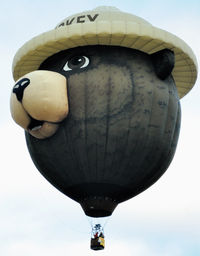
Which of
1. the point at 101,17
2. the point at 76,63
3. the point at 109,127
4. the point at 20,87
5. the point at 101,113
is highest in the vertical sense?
the point at 101,17

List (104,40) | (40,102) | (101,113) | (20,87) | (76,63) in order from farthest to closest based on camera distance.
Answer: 1. (76,63)
2. (104,40)
3. (20,87)
4. (101,113)
5. (40,102)

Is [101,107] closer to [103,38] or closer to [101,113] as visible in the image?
[101,113]

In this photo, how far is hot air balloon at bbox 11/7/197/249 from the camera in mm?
20484

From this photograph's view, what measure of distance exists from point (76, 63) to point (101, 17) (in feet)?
5.65

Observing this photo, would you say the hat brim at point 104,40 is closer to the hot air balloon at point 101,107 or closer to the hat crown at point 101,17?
the hot air balloon at point 101,107

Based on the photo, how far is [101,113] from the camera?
20.4 meters

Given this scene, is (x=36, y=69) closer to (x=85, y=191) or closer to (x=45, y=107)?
(x=45, y=107)

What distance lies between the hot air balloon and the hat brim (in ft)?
0.09

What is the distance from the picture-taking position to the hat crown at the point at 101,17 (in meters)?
21.9

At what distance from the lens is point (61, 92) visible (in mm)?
20609

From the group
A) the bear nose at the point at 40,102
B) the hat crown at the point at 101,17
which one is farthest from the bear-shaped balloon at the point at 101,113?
the hat crown at the point at 101,17

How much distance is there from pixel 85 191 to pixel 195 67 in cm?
499

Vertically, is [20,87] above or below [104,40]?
below

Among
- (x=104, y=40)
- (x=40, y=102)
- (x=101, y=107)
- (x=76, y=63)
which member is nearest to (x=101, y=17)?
(x=104, y=40)
